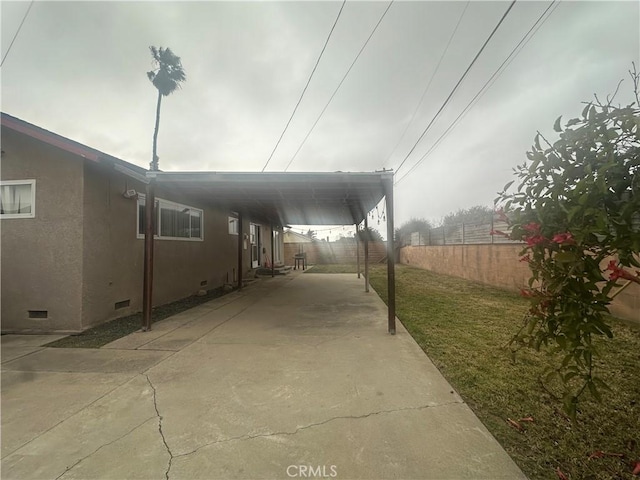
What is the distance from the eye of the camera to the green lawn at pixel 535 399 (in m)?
2.00

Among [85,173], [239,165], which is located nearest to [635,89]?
[85,173]

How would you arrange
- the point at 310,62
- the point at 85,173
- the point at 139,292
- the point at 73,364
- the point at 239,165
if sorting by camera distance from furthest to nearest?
the point at 239,165
the point at 310,62
the point at 139,292
the point at 85,173
the point at 73,364

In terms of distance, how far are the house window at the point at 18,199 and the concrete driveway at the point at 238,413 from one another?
7.41ft

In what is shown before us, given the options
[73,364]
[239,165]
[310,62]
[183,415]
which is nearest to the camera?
[183,415]

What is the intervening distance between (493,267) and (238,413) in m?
9.86

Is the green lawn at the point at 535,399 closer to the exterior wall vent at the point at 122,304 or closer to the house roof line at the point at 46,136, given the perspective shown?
the exterior wall vent at the point at 122,304

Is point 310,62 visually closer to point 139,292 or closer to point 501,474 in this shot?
point 139,292

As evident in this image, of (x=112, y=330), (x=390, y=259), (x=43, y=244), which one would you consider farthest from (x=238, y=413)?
(x=43, y=244)

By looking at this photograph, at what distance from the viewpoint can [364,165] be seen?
42.0 ft

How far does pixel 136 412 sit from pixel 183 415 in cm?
44

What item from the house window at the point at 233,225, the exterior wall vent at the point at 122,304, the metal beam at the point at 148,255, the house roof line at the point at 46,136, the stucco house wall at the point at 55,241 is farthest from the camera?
the house window at the point at 233,225
